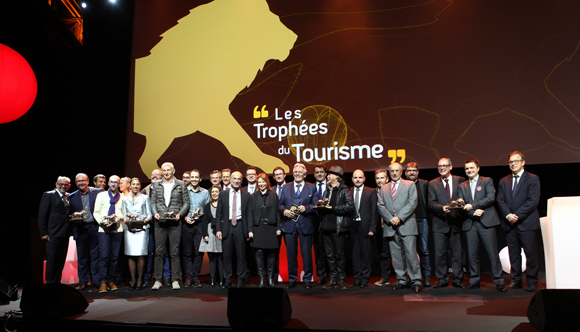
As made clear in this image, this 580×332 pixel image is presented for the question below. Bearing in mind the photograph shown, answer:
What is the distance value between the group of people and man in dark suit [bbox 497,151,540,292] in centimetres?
→ 1

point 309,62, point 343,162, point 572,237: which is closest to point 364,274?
point 343,162

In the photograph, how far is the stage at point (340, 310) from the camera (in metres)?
3.12

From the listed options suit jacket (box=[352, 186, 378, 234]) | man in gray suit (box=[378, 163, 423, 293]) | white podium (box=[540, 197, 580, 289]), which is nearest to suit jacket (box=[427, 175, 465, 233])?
man in gray suit (box=[378, 163, 423, 293])

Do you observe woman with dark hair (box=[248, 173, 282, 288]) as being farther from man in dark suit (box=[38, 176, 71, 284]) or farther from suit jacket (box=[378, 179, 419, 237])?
man in dark suit (box=[38, 176, 71, 284])

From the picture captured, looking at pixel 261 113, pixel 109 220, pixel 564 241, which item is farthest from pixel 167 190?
pixel 564 241

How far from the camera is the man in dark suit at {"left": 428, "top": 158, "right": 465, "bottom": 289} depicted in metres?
4.84

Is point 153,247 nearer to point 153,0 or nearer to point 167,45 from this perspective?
point 167,45

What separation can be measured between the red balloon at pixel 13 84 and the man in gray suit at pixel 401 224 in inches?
173

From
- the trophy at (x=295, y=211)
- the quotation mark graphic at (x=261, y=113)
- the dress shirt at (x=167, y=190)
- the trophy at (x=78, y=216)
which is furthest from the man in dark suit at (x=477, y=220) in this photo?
the trophy at (x=78, y=216)

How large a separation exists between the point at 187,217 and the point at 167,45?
12.3ft

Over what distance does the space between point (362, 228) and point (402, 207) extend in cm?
63

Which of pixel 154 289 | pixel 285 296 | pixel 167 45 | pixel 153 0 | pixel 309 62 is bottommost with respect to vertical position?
pixel 154 289

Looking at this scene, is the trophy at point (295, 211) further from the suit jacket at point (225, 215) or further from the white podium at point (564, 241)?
the white podium at point (564, 241)

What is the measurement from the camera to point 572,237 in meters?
3.68
